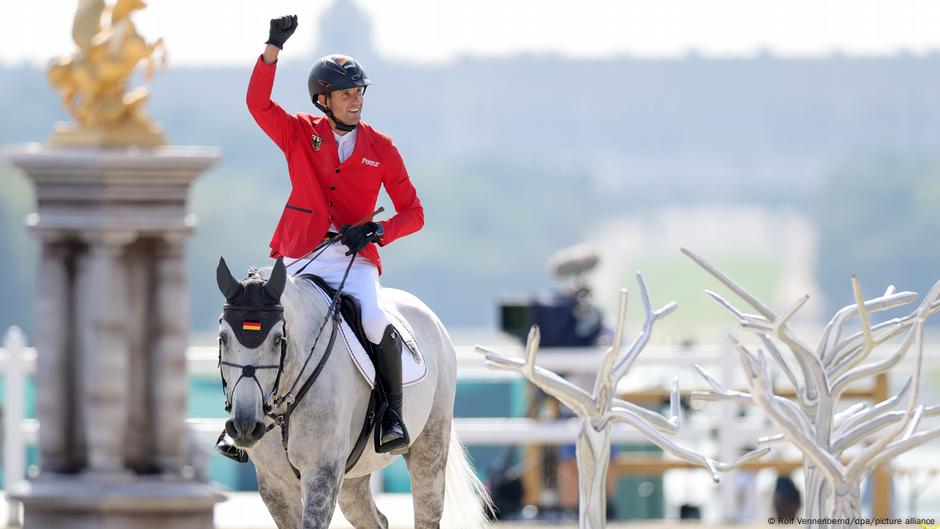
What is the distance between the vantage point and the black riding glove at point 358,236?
7.38m

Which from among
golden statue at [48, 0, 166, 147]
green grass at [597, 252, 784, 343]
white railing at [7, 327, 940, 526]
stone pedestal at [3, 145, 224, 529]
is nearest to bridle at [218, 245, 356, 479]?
stone pedestal at [3, 145, 224, 529]

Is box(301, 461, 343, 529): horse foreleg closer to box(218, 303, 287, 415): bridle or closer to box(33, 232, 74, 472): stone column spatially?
box(218, 303, 287, 415): bridle

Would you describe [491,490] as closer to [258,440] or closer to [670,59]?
[258,440]

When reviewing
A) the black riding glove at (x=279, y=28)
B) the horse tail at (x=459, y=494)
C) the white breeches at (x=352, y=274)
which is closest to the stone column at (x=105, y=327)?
the horse tail at (x=459, y=494)

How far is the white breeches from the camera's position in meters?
7.48

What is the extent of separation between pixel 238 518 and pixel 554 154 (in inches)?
2965

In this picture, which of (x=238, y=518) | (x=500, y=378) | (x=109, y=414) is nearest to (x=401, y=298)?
(x=109, y=414)

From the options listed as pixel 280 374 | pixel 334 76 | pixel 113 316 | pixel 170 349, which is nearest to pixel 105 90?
pixel 113 316

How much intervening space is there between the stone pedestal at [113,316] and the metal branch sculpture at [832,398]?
4908 mm

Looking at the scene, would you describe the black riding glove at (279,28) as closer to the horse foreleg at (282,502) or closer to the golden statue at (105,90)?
the horse foreleg at (282,502)

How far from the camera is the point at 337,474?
23.4ft

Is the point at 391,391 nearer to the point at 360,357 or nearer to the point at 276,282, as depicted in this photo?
the point at 360,357

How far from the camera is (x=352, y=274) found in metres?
7.59

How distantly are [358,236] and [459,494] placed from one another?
4.48 feet
